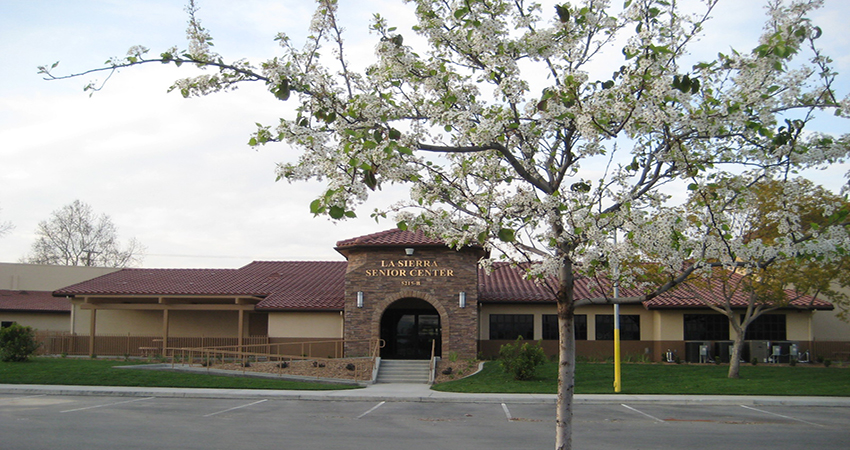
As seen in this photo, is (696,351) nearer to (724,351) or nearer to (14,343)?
(724,351)

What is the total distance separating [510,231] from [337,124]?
184 centimetres

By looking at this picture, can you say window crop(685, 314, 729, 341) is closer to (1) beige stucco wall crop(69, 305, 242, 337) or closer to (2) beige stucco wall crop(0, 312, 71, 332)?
(1) beige stucco wall crop(69, 305, 242, 337)

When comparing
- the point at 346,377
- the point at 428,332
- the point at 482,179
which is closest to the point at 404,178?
the point at 482,179

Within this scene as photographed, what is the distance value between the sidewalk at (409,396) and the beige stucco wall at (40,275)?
85.8 feet

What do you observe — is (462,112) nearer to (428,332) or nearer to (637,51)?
(637,51)

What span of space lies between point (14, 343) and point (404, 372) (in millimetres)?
14322

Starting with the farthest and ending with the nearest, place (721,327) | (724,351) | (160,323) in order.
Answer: (160,323) → (721,327) → (724,351)

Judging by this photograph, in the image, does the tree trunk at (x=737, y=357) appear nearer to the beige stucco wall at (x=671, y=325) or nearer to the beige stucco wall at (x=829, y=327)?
the beige stucco wall at (x=671, y=325)

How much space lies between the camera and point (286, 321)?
28.8 meters

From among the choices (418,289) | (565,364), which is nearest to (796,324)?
(418,289)

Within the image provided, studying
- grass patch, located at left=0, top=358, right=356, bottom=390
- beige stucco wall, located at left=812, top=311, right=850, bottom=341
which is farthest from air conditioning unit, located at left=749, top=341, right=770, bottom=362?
grass patch, located at left=0, top=358, right=356, bottom=390

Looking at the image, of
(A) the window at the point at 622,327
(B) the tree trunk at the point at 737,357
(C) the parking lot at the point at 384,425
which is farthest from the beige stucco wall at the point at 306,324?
(B) the tree trunk at the point at 737,357

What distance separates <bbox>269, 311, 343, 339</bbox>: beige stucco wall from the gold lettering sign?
3.38 metres

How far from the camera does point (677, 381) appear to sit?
22.3 metres
